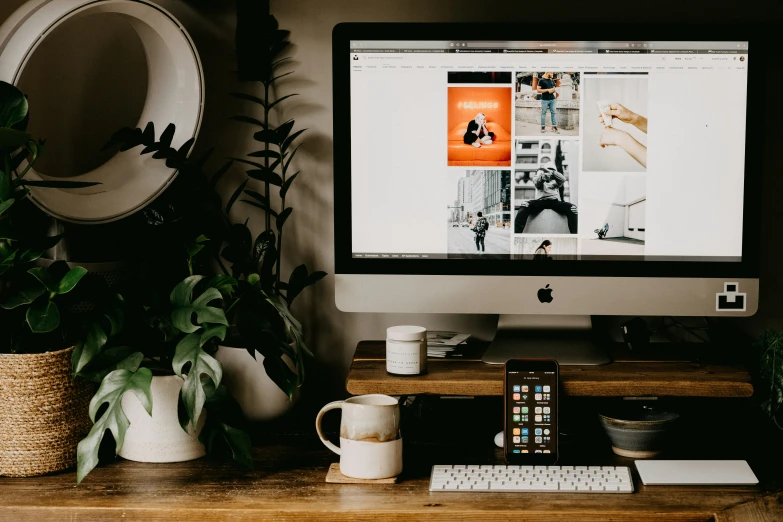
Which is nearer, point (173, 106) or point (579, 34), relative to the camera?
point (579, 34)

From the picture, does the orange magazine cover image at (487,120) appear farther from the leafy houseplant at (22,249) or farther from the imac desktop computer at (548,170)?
the leafy houseplant at (22,249)

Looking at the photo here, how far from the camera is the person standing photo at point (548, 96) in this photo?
4.01 ft

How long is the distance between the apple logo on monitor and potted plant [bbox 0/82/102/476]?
0.71 meters

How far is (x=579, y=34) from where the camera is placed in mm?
1206

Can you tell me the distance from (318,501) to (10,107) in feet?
2.29

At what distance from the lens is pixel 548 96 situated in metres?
1.22

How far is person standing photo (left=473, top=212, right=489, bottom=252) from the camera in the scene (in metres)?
1.25

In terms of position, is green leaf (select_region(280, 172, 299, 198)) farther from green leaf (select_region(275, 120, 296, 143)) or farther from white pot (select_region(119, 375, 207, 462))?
white pot (select_region(119, 375, 207, 462))

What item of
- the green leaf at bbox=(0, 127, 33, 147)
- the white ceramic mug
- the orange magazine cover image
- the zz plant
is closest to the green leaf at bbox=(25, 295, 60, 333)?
the green leaf at bbox=(0, 127, 33, 147)

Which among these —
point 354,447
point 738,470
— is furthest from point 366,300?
point 738,470

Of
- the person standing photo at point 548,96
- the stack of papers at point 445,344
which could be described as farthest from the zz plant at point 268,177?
the person standing photo at point 548,96

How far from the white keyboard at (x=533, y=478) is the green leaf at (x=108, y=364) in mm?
461

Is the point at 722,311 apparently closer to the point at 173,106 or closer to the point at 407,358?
the point at 407,358

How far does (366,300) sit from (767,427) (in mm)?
719
